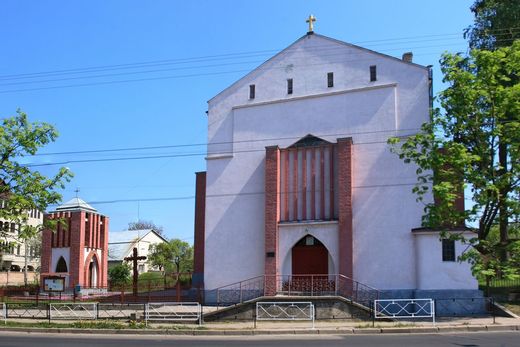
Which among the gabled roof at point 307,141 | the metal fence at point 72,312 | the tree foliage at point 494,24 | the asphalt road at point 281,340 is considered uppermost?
the tree foliage at point 494,24

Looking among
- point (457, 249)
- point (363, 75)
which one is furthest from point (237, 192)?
point (457, 249)

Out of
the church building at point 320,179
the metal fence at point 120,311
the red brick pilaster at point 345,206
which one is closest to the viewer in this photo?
the metal fence at point 120,311

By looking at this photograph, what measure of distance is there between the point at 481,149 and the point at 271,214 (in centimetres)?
1698

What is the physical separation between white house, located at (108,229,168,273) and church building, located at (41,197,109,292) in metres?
24.2

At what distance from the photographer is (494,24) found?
114ft

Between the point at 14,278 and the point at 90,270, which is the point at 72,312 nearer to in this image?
the point at 90,270

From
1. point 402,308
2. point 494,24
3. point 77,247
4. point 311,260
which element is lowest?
point 402,308

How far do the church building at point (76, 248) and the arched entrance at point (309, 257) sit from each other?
18.0 metres

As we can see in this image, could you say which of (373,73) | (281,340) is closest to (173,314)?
(281,340)

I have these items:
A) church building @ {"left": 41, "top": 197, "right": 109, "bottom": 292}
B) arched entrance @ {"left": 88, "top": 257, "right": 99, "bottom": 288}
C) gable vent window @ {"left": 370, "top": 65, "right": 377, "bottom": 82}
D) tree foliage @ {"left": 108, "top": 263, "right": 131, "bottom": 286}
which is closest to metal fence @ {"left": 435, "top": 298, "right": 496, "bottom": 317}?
gable vent window @ {"left": 370, "top": 65, "right": 377, "bottom": 82}

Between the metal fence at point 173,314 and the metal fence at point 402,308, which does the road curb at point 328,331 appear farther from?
the metal fence at point 402,308

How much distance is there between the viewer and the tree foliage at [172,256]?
70.1 meters

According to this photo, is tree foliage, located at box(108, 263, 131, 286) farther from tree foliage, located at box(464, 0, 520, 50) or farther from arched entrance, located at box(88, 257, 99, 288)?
tree foliage, located at box(464, 0, 520, 50)

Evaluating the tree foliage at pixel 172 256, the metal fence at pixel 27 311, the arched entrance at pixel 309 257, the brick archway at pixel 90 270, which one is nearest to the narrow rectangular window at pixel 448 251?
the arched entrance at pixel 309 257
